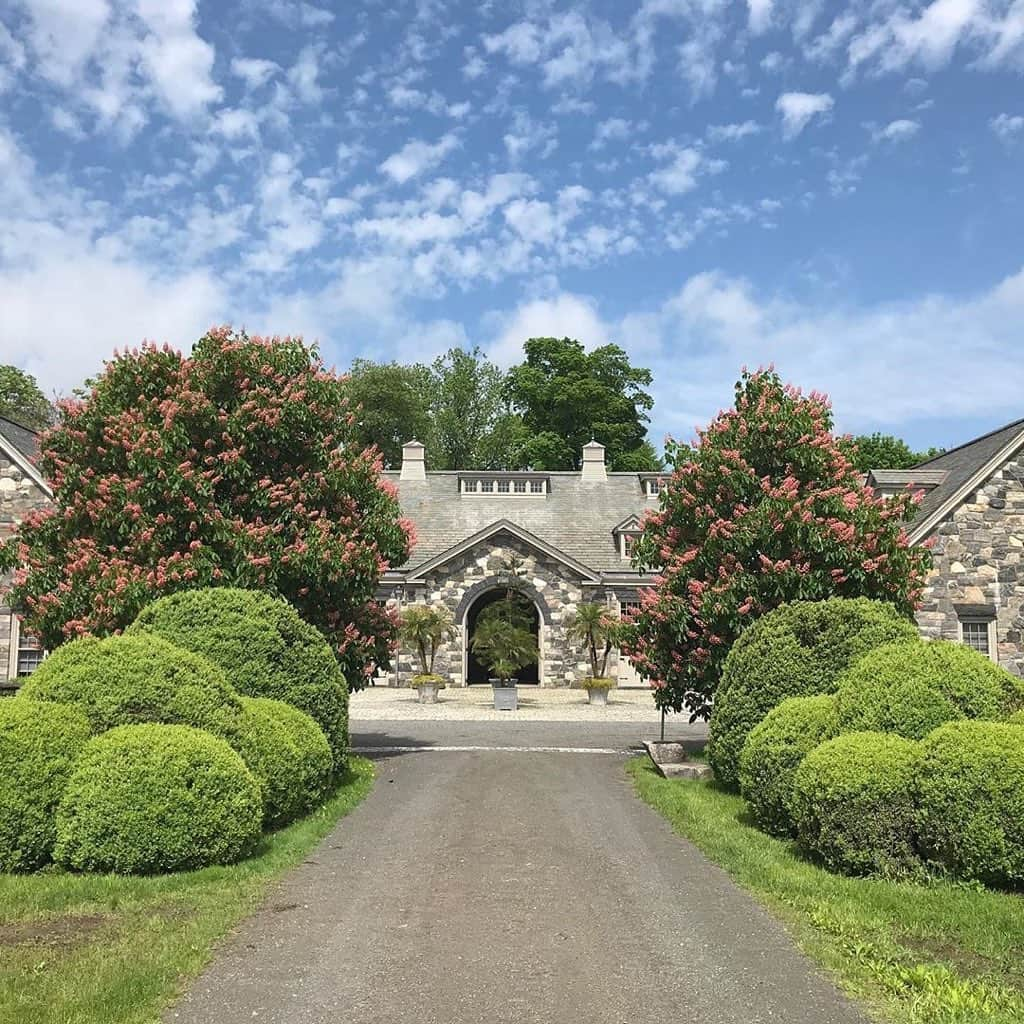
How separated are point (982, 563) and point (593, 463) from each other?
19.0m

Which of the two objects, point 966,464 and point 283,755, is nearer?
point 283,755

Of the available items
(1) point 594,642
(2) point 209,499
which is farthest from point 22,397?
(2) point 209,499

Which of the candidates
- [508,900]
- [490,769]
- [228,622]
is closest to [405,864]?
[508,900]

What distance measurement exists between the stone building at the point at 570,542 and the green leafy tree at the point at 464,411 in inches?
937

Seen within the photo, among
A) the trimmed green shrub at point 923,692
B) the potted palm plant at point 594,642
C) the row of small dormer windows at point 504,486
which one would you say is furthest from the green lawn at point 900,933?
the row of small dormer windows at point 504,486

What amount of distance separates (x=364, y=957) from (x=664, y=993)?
1.92 meters

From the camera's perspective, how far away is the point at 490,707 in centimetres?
2722

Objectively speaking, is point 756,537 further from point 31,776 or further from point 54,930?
point 54,930

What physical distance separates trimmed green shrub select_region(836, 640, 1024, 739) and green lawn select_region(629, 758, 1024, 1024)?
1.54 meters

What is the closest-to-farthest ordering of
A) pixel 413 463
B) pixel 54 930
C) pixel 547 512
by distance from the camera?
pixel 54 930
pixel 547 512
pixel 413 463

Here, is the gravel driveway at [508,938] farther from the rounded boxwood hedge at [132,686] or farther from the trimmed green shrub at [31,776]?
the trimmed green shrub at [31,776]

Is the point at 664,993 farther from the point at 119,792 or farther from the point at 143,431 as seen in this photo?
the point at 143,431

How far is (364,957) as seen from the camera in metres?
6.23

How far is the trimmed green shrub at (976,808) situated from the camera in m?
7.91
